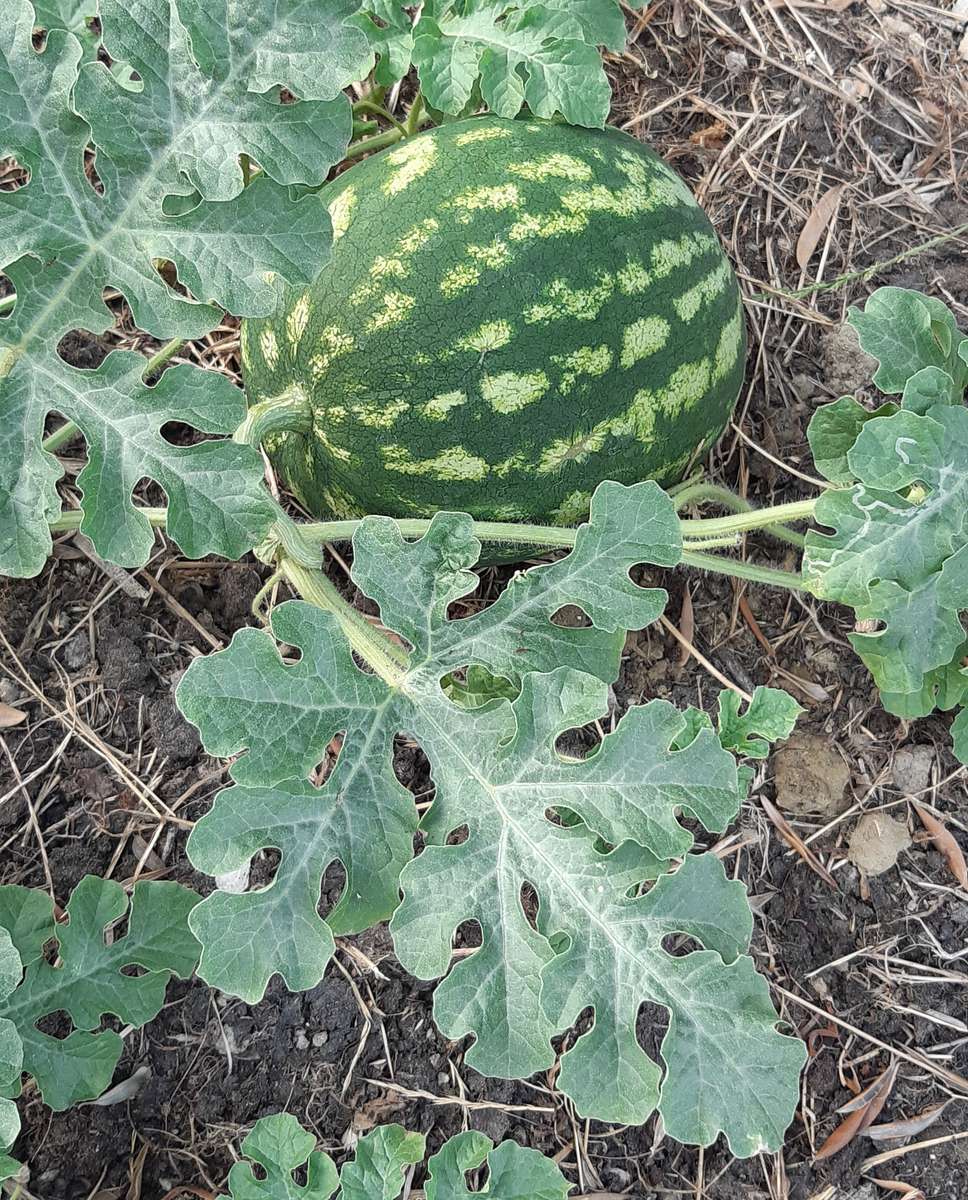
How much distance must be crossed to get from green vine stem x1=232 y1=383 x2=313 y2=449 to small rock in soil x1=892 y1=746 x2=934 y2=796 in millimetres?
1792

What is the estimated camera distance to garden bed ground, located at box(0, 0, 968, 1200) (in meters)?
2.69

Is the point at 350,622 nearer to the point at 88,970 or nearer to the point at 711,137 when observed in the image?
the point at 88,970

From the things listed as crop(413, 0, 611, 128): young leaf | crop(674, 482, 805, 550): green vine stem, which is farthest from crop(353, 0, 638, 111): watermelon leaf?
crop(674, 482, 805, 550): green vine stem

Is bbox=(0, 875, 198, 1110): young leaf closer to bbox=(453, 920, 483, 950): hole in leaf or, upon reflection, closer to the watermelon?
bbox=(453, 920, 483, 950): hole in leaf

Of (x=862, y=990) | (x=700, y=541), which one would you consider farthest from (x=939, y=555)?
(x=862, y=990)

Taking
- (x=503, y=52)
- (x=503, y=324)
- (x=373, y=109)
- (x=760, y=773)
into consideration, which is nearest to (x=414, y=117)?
(x=373, y=109)

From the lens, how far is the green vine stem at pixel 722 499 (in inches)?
105

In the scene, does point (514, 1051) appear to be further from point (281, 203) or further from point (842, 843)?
point (281, 203)

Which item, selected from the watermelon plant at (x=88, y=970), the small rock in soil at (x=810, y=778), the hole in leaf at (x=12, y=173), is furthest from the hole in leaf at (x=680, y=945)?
the hole in leaf at (x=12, y=173)

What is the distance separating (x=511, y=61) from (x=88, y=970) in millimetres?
2185

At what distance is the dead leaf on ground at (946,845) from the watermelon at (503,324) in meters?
1.28

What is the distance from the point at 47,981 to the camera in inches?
94.2

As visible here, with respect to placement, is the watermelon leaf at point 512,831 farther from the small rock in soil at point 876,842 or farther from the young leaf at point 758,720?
the small rock in soil at point 876,842

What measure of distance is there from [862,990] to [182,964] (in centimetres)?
172
